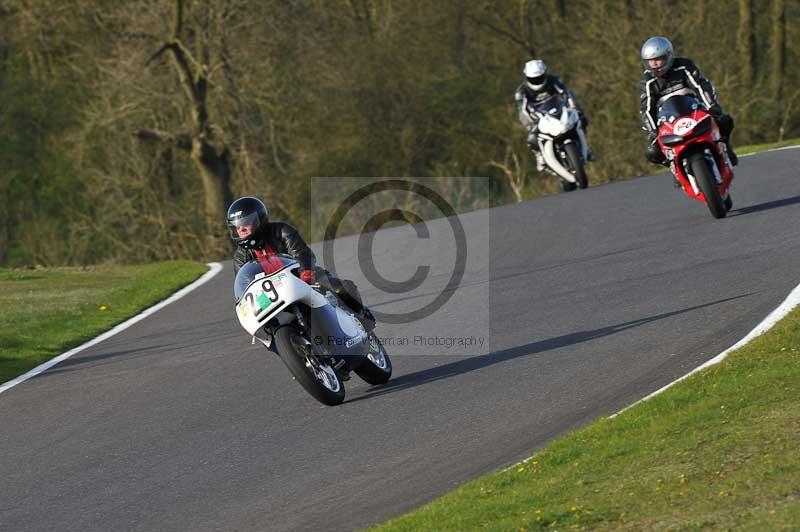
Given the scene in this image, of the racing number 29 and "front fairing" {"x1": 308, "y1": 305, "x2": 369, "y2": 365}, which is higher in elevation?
the racing number 29

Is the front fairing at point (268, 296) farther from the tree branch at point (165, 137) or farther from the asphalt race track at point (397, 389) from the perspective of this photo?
the tree branch at point (165, 137)

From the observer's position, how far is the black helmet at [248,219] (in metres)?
9.02

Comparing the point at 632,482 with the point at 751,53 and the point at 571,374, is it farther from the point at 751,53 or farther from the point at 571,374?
the point at 751,53

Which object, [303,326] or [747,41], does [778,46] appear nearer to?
[747,41]

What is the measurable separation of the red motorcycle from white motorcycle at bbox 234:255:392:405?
5.20m

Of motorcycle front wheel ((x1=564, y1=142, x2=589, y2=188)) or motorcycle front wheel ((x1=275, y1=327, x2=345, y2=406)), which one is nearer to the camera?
motorcycle front wheel ((x1=275, y1=327, x2=345, y2=406))

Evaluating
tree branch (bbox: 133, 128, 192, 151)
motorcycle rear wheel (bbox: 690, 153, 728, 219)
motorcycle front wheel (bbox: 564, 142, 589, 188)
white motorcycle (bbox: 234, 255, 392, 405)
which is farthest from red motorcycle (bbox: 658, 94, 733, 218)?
tree branch (bbox: 133, 128, 192, 151)

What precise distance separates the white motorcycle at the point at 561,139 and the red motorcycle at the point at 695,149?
5050 mm

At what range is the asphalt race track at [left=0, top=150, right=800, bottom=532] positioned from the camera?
23.9 ft

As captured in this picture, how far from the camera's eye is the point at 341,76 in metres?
35.4

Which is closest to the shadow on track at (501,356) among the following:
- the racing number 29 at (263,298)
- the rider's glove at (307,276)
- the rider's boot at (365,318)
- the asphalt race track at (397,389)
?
the asphalt race track at (397,389)

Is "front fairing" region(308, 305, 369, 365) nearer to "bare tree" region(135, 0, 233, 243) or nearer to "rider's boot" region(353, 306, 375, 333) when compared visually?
"rider's boot" region(353, 306, 375, 333)

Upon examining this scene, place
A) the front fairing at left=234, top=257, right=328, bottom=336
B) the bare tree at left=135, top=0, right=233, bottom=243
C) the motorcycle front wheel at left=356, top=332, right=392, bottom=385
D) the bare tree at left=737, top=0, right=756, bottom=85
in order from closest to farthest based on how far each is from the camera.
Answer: the front fairing at left=234, top=257, right=328, bottom=336
the motorcycle front wheel at left=356, top=332, right=392, bottom=385
the bare tree at left=737, top=0, right=756, bottom=85
the bare tree at left=135, top=0, right=233, bottom=243

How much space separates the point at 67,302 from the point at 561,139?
7.26 metres
